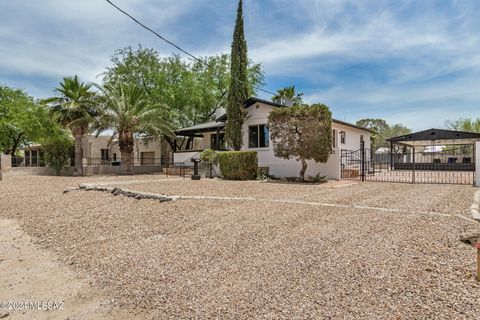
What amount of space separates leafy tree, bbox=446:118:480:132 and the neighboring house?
875 inches

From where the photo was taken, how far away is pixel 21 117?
29.8m

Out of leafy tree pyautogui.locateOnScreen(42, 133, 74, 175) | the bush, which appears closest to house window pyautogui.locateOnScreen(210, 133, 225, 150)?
the bush

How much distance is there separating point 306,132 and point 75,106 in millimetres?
17220

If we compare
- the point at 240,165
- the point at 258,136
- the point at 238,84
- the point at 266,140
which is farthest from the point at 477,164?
the point at 238,84

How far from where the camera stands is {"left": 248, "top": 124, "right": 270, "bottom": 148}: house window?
19.2m

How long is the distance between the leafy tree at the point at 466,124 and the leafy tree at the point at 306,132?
109ft

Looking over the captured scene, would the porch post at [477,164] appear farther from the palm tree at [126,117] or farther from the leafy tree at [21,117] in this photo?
the leafy tree at [21,117]

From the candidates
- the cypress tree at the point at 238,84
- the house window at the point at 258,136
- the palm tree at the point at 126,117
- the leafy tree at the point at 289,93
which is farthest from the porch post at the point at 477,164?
the leafy tree at the point at 289,93

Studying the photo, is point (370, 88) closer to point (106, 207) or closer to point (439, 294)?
point (106, 207)

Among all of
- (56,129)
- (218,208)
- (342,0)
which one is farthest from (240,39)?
(56,129)

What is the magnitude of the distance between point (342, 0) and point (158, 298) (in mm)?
12537

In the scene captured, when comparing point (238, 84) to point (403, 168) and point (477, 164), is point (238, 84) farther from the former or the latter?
point (403, 168)

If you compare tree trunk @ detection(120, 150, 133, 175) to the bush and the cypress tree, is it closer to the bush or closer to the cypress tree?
the cypress tree

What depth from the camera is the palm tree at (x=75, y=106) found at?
22219 mm
